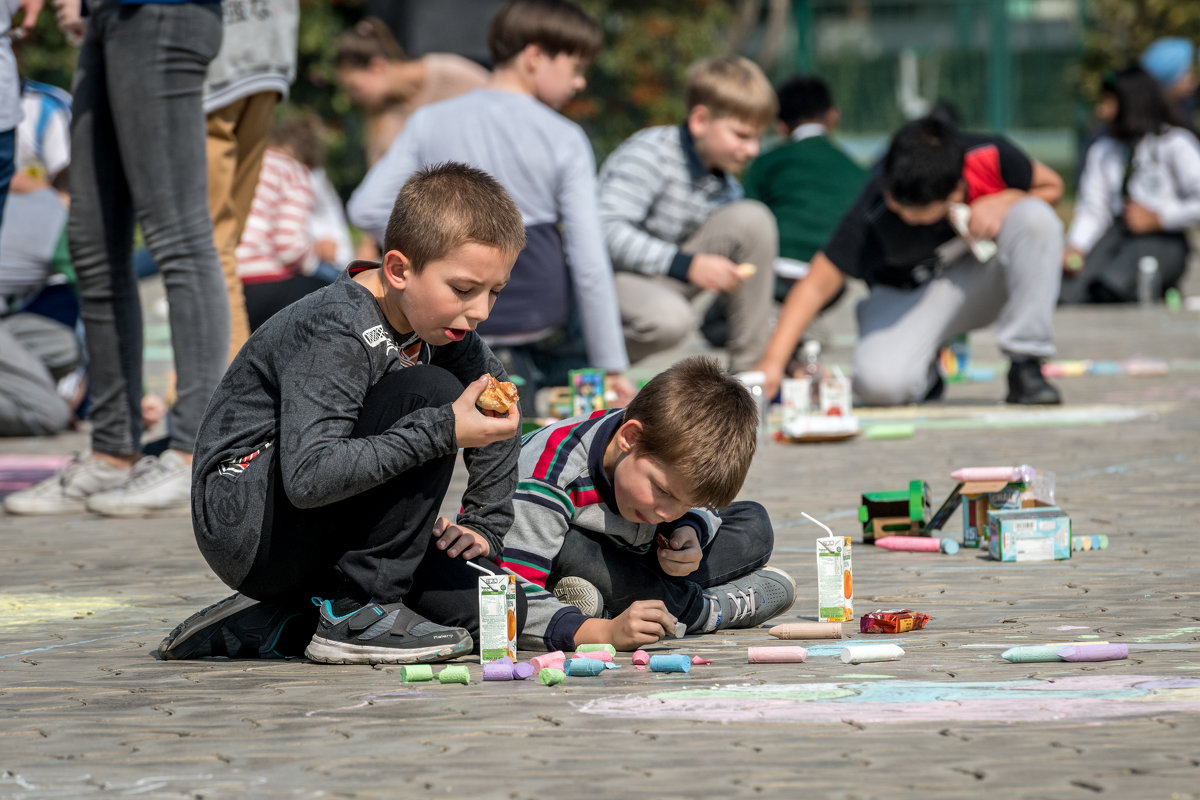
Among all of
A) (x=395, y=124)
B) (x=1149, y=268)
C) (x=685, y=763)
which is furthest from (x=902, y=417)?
(x=1149, y=268)

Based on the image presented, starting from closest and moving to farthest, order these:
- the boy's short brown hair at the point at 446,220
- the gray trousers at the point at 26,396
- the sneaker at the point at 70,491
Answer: the boy's short brown hair at the point at 446,220, the sneaker at the point at 70,491, the gray trousers at the point at 26,396

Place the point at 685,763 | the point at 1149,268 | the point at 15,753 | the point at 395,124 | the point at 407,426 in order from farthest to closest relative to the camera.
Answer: the point at 1149,268, the point at 395,124, the point at 407,426, the point at 15,753, the point at 685,763

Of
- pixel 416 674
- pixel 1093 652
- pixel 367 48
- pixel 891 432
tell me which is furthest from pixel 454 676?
pixel 367 48

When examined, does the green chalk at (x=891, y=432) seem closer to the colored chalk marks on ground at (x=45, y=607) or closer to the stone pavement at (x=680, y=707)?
the stone pavement at (x=680, y=707)

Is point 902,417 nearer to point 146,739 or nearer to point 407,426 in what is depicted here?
point 407,426

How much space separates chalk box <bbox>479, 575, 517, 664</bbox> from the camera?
135 inches

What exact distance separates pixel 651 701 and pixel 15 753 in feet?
3.58

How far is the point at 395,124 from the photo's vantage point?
421 inches

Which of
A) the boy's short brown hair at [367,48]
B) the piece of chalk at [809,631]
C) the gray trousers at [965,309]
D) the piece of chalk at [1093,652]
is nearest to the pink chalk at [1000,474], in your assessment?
the piece of chalk at [809,631]

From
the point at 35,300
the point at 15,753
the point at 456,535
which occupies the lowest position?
the point at 15,753

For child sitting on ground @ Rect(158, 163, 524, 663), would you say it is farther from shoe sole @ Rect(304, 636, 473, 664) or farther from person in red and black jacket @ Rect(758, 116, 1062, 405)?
person in red and black jacket @ Rect(758, 116, 1062, 405)

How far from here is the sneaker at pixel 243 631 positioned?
3686mm

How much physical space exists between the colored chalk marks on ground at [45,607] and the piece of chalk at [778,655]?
Answer: 5.65 ft

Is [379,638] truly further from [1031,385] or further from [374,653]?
[1031,385]
